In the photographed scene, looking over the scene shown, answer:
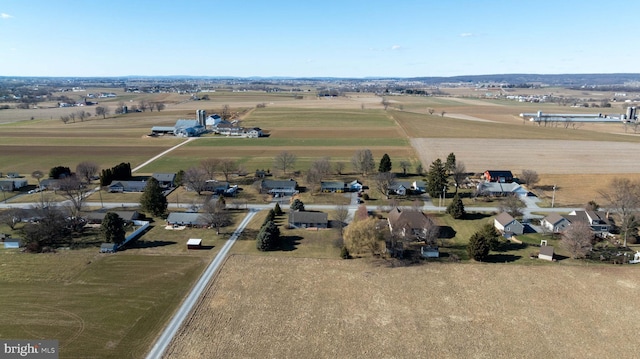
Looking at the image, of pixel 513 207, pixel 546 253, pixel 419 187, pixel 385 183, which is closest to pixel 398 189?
pixel 385 183

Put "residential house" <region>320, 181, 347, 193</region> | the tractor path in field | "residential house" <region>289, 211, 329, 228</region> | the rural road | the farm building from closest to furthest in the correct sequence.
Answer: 1. the rural road
2. "residential house" <region>289, 211, 329, 228</region>
3. the farm building
4. "residential house" <region>320, 181, 347, 193</region>
5. the tractor path in field

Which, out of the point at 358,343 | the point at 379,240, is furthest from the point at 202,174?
the point at 358,343

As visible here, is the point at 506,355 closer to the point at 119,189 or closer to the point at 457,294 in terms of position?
the point at 457,294

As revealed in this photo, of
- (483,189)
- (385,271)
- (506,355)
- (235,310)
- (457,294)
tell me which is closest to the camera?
(506,355)

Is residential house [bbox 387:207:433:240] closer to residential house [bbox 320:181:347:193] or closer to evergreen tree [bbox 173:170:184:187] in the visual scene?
residential house [bbox 320:181:347:193]

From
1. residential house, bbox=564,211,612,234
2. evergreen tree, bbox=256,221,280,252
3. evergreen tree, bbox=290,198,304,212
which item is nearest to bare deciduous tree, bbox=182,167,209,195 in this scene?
evergreen tree, bbox=290,198,304,212
